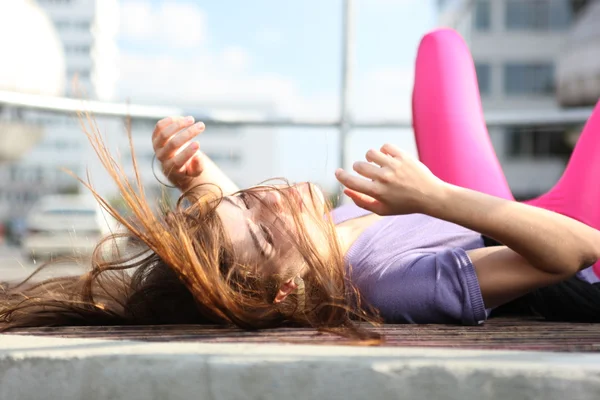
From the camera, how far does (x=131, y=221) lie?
3.74 ft

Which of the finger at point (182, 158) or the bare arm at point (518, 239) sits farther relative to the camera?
the finger at point (182, 158)

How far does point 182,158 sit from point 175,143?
0.11 feet

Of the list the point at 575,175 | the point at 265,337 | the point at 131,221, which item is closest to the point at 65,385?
the point at 265,337

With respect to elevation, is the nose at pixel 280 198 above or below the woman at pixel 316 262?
above

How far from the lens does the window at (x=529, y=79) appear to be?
78.1 feet

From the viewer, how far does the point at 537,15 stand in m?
24.6

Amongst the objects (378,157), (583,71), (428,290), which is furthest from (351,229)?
(583,71)

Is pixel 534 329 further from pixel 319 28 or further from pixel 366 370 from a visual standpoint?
pixel 319 28

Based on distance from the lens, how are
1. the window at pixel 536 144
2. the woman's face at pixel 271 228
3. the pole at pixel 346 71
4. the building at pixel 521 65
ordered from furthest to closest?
the building at pixel 521 65 < the window at pixel 536 144 < the pole at pixel 346 71 < the woman's face at pixel 271 228

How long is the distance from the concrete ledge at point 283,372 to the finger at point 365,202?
310mm

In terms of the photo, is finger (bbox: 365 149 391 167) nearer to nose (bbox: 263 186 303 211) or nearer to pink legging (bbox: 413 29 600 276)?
nose (bbox: 263 186 303 211)

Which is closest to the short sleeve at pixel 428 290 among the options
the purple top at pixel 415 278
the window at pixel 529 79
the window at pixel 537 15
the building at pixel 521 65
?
the purple top at pixel 415 278

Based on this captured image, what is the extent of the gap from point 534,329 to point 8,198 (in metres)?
52.0

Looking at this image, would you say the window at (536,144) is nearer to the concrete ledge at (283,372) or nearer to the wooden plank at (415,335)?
the wooden plank at (415,335)
